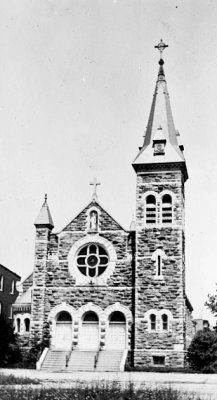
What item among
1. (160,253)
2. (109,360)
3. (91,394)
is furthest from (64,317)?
(91,394)

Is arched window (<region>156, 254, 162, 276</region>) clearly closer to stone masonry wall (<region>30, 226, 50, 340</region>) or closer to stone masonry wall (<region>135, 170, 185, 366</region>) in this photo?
stone masonry wall (<region>135, 170, 185, 366</region>)

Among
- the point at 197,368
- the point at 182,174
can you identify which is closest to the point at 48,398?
the point at 197,368

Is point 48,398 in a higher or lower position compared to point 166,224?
lower

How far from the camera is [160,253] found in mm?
38156

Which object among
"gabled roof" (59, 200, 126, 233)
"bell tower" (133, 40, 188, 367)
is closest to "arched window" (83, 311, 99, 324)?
"bell tower" (133, 40, 188, 367)

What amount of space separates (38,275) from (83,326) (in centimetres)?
Result: 434

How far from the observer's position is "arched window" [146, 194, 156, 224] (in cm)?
3903

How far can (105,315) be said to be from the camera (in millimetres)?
38031

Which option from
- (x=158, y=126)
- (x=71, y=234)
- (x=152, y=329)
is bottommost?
(x=152, y=329)

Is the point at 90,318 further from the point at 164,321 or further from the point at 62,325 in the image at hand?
the point at 164,321

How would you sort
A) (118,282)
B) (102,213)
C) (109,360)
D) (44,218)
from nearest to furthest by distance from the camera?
1. (109,360)
2. (118,282)
3. (102,213)
4. (44,218)

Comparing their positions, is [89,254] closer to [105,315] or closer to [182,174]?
[105,315]

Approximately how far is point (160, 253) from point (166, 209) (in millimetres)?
2925

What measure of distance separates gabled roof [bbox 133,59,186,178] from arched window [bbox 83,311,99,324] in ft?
32.6
